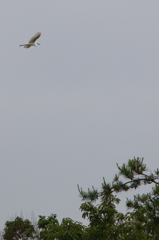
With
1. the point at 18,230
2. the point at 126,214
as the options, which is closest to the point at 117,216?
the point at 126,214

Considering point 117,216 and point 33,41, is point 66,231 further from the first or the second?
point 33,41

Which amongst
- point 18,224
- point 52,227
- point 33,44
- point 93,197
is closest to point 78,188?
point 93,197

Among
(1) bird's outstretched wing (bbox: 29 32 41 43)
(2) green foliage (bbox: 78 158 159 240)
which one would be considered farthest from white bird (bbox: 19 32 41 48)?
(2) green foliage (bbox: 78 158 159 240)

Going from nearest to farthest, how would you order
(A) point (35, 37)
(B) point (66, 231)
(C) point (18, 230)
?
(B) point (66, 231) < (A) point (35, 37) < (C) point (18, 230)

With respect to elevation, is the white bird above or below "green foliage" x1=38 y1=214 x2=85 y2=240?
above

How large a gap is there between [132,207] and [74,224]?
2.64 meters

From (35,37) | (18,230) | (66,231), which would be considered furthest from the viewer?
(18,230)

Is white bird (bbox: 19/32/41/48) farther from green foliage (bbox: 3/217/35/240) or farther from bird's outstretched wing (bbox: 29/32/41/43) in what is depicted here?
green foliage (bbox: 3/217/35/240)

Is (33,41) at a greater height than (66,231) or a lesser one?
greater

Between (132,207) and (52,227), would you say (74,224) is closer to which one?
(52,227)

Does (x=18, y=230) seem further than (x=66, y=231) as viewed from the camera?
Yes

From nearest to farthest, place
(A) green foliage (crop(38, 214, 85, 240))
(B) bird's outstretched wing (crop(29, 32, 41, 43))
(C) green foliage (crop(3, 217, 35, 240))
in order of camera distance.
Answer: (A) green foliage (crop(38, 214, 85, 240)) < (B) bird's outstretched wing (crop(29, 32, 41, 43)) < (C) green foliage (crop(3, 217, 35, 240))

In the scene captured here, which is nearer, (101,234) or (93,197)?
(101,234)

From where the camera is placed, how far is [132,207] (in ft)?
62.7
